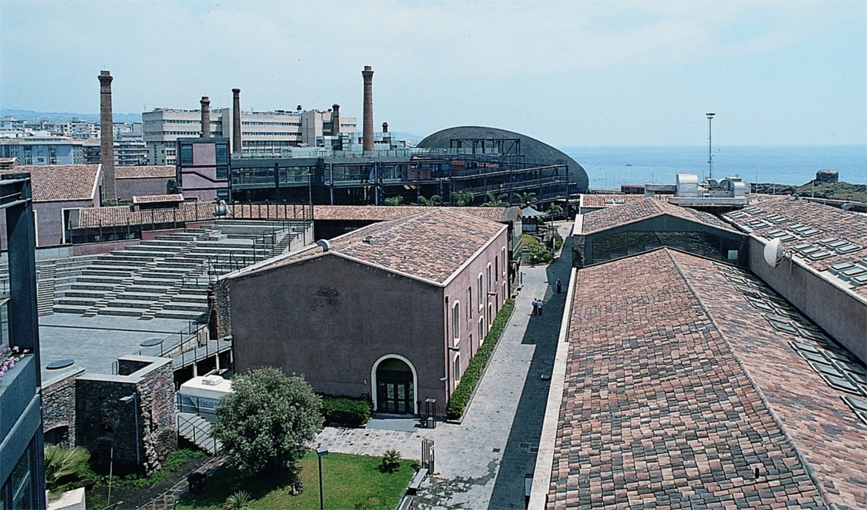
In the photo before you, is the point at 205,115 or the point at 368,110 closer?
the point at 368,110

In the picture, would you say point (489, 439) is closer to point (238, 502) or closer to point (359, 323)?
point (359, 323)

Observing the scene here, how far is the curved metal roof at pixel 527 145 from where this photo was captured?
8312 centimetres

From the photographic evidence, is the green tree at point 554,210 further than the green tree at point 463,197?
Yes

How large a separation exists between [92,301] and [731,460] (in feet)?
98.0

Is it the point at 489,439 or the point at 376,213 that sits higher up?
the point at 376,213

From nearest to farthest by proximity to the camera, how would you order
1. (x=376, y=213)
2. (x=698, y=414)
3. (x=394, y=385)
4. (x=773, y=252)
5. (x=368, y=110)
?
(x=698, y=414) → (x=773, y=252) → (x=394, y=385) → (x=376, y=213) → (x=368, y=110)

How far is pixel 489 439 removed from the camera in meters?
21.0

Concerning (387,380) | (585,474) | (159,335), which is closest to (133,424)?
(387,380)

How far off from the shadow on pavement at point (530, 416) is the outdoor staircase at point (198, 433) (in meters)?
7.95

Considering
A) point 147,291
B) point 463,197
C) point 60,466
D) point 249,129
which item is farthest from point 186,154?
point 249,129

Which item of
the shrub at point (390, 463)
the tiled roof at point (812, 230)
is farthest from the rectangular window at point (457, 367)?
the tiled roof at point (812, 230)

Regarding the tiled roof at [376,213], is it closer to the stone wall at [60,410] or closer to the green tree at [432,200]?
the green tree at [432,200]

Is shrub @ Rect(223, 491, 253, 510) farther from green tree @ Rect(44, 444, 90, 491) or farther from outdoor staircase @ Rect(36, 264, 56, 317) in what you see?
outdoor staircase @ Rect(36, 264, 56, 317)

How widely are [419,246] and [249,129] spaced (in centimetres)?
9050
